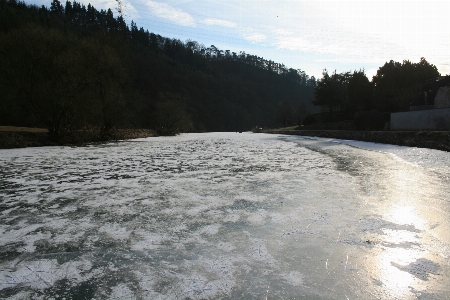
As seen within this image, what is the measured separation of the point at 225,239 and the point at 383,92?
40.0m

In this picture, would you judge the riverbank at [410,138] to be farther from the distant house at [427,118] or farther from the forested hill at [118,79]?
the forested hill at [118,79]

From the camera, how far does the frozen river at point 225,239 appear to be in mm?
2219

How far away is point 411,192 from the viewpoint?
5.18 meters

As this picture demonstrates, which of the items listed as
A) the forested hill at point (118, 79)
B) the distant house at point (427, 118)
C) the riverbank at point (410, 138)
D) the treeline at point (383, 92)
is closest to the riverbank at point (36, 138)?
the forested hill at point (118, 79)

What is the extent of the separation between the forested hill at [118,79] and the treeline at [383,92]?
18.8 meters

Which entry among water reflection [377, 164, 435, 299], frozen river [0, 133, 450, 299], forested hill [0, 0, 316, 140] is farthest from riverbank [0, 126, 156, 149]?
water reflection [377, 164, 435, 299]

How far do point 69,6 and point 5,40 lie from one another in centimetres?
8456

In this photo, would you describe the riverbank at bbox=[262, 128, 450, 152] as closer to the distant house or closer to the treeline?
the distant house

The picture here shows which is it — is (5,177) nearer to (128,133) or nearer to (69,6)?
(128,133)

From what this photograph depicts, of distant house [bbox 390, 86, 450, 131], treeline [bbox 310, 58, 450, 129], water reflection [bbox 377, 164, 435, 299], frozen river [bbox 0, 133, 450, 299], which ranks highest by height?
treeline [bbox 310, 58, 450, 129]

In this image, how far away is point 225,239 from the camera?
124 inches

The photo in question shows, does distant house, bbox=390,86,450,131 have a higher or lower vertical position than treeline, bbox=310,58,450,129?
lower

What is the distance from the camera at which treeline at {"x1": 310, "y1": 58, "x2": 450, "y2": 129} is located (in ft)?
100

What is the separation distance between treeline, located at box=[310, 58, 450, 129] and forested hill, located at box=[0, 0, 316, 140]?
18.8m
